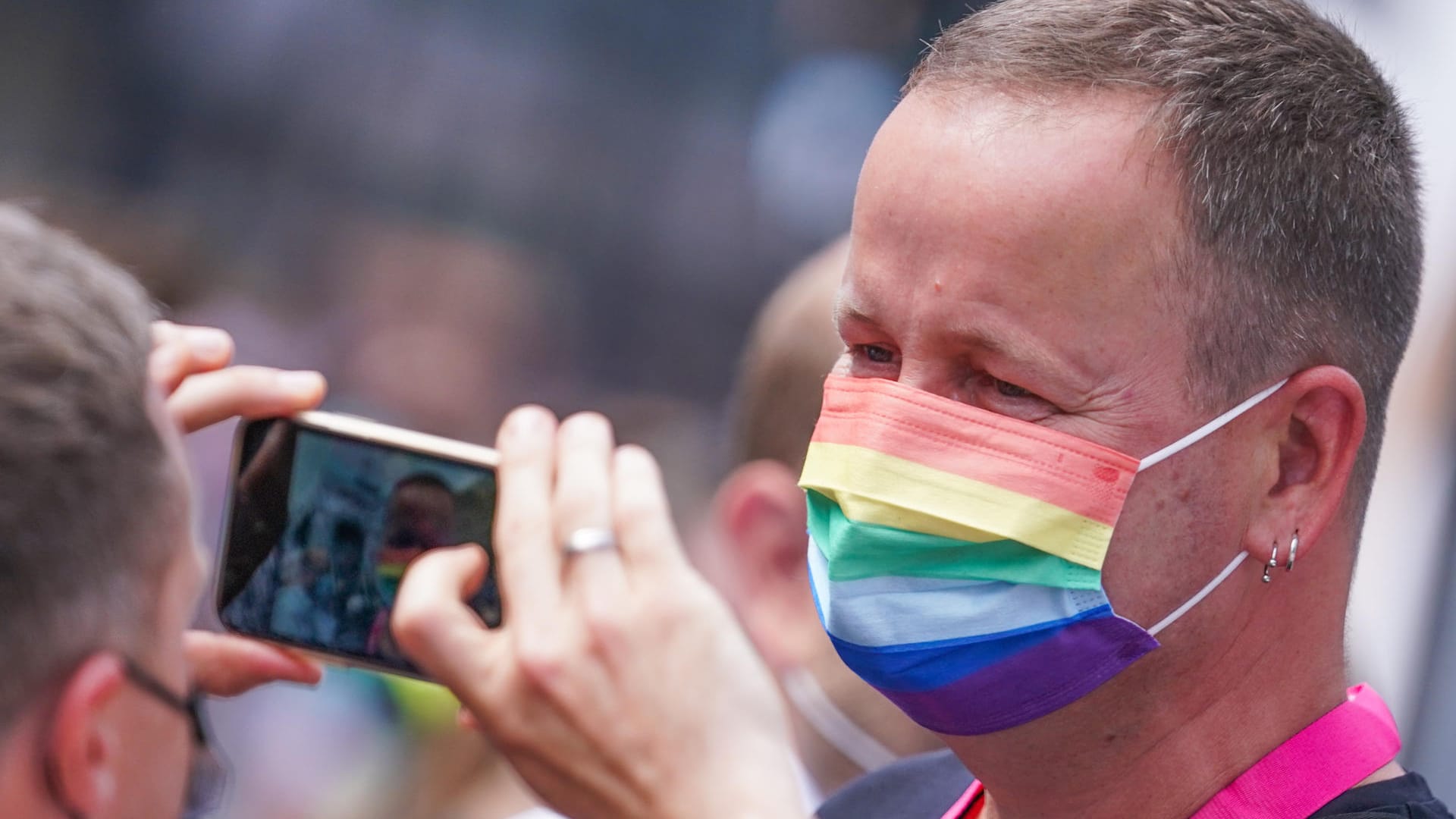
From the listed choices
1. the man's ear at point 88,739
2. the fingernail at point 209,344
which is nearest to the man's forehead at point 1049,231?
the fingernail at point 209,344

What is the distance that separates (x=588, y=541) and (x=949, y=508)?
0.62 metres

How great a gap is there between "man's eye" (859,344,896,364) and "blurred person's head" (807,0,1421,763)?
0.11m

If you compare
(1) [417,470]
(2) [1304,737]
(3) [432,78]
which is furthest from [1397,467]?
(3) [432,78]

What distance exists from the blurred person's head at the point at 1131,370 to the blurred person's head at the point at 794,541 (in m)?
1.21

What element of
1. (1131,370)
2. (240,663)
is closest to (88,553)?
(240,663)

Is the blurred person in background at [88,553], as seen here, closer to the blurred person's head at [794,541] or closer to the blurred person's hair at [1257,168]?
the blurred person's hair at [1257,168]

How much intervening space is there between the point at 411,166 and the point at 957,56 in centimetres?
586

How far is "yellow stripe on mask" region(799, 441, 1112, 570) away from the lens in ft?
6.82

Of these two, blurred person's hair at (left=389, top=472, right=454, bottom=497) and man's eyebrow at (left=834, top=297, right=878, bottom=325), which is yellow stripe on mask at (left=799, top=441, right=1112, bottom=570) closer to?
man's eyebrow at (left=834, top=297, right=878, bottom=325)

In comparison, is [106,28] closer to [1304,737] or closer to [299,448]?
[299,448]

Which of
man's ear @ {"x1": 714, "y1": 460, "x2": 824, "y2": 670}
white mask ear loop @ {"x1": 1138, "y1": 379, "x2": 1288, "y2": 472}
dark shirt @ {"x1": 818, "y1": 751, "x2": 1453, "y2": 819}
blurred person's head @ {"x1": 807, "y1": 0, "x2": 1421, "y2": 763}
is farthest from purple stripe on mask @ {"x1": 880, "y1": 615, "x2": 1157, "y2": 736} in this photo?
man's ear @ {"x1": 714, "y1": 460, "x2": 824, "y2": 670}

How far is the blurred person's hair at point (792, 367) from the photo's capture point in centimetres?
343

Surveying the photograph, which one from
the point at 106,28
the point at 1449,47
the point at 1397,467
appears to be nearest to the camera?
the point at 1397,467

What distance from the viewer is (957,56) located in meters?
2.25
